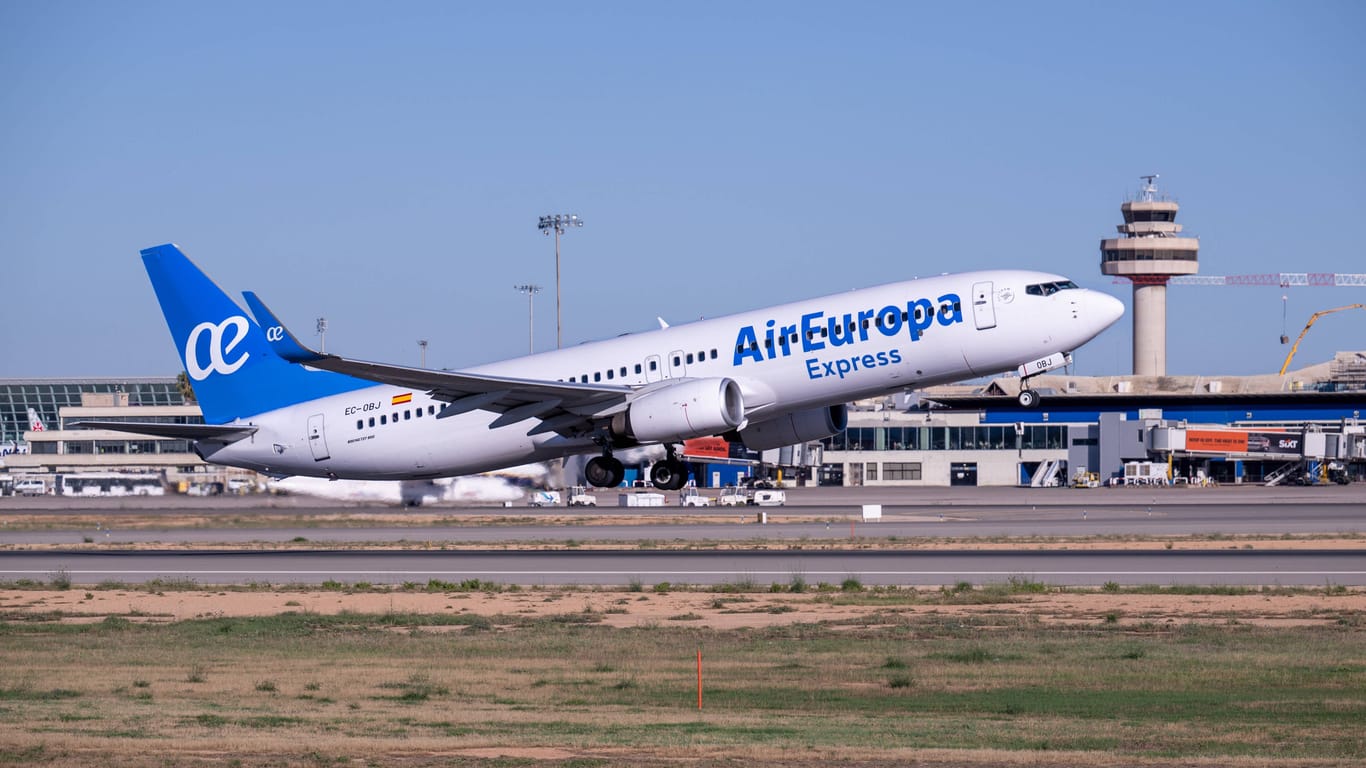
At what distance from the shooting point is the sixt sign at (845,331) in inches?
1634

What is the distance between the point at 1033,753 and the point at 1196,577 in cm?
2396

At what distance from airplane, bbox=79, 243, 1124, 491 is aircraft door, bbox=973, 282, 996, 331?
3cm

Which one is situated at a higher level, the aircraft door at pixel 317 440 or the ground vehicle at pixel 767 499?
the aircraft door at pixel 317 440

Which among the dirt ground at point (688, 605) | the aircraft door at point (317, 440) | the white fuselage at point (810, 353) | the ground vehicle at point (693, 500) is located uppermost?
the white fuselage at point (810, 353)

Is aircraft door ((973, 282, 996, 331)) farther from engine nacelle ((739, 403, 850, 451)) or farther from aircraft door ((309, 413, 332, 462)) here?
aircraft door ((309, 413, 332, 462))

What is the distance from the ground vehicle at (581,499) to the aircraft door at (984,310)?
147 feet

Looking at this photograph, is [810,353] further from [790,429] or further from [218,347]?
[218,347]

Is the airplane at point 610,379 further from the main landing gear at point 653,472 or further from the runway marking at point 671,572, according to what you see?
the runway marking at point 671,572

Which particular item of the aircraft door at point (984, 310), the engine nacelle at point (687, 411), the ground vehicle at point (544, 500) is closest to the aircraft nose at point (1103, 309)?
the aircraft door at point (984, 310)

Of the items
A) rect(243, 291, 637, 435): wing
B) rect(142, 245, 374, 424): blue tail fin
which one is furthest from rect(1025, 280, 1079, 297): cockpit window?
rect(142, 245, 374, 424): blue tail fin

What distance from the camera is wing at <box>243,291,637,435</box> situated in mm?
42250

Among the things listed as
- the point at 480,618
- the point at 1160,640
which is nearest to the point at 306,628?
the point at 480,618

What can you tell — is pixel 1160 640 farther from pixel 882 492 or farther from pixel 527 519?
pixel 882 492

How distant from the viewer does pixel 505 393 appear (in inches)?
1737
